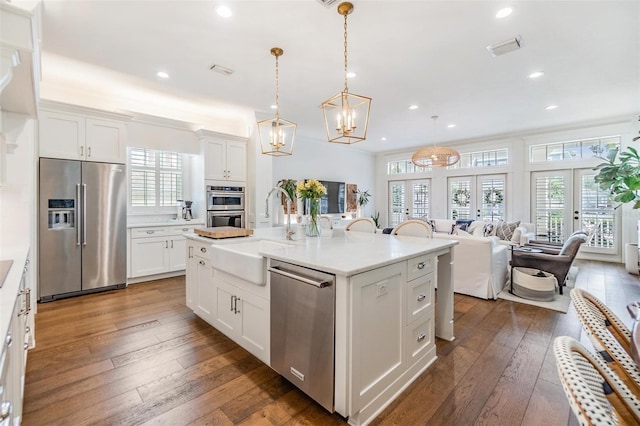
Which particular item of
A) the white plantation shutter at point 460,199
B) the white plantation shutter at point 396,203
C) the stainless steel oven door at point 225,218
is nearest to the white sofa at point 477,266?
the stainless steel oven door at point 225,218

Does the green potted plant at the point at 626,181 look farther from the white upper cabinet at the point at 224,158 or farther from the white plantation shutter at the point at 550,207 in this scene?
the white upper cabinet at the point at 224,158

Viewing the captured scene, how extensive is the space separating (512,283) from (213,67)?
4930 millimetres

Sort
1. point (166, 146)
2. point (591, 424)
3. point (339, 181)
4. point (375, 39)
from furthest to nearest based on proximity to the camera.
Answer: point (339, 181) → point (166, 146) → point (375, 39) → point (591, 424)

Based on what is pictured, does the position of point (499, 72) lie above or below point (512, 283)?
above

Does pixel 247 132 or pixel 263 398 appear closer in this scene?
pixel 263 398

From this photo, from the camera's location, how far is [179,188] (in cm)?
543

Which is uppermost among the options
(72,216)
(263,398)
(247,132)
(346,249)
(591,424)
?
(247,132)

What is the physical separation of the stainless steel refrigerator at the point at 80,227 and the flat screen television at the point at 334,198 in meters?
4.63

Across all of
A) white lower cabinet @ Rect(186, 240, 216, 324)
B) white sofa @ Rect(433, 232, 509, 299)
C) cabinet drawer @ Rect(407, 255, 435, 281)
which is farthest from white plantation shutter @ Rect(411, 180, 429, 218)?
white lower cabinet @ Rect(186, 240, 216, 324)

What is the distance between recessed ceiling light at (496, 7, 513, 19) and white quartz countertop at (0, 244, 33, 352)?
3675 mm

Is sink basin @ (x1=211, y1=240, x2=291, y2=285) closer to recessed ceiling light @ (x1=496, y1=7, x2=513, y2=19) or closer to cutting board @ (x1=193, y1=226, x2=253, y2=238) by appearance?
cutting board @ (x1=193, y1=226, x2=253, y2=238)

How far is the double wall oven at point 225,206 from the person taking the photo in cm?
511

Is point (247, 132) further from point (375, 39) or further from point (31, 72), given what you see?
point (31, 72)

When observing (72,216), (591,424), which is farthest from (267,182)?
(591,424)
